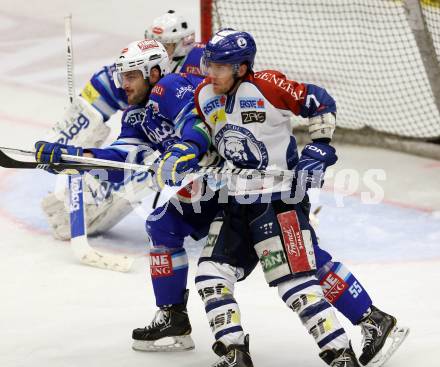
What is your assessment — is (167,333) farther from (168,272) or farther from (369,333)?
(369,333)

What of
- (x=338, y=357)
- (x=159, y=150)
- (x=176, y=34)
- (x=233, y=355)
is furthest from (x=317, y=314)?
(x=176, y=34)

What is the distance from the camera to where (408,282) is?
5.47 meters

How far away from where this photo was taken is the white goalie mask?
4.71 metres

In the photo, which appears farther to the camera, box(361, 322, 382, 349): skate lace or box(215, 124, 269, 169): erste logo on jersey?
box(361, 322, 382, 349): skate lace

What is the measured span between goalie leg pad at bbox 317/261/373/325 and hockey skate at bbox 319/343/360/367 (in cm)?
24

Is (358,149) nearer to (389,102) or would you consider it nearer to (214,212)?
(389,102)

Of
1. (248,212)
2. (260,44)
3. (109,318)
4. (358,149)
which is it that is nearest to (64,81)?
(260,44)

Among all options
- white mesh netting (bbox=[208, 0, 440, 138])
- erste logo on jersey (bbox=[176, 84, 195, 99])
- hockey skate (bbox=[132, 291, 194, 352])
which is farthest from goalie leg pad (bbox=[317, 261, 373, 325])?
white mesh netting (bbox=[208, 0, 440, 138])

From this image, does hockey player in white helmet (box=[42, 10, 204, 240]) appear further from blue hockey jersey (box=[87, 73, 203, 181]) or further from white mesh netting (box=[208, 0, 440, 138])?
white mesh netting (box=[208, 0, 440, 138])

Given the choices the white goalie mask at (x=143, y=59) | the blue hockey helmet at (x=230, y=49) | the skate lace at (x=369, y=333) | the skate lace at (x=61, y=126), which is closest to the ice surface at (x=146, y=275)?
the skate lace at (x=369, y=333)

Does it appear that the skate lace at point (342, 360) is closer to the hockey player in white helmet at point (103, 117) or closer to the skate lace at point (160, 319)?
the skate lace at point (160, 319)

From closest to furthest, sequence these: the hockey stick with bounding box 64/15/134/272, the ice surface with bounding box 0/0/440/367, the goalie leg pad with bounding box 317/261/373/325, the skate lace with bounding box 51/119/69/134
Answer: the goalie leg pad with bounding box 317/261/373/325 < the ice surface with bounding box 0/0/440/367 < the hockey stick with bounding box 64/15/134/272 < the skate lace with bounding box 51/119/69/134

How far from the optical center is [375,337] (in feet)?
14.1

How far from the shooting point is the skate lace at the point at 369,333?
4293 millimetres
